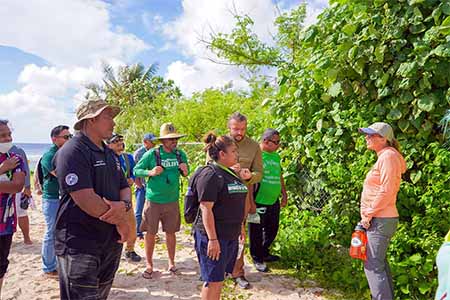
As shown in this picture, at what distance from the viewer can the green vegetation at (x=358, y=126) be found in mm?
3812

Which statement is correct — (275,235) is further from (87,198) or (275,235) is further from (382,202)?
(87,198)

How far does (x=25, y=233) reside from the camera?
5770 millimetres

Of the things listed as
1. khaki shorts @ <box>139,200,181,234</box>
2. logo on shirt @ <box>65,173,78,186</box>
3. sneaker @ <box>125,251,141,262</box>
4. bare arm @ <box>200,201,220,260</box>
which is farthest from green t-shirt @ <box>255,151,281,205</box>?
logo on shirt @ <box>65,173,78,186</box>

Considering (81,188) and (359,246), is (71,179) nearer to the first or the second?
(81,188)

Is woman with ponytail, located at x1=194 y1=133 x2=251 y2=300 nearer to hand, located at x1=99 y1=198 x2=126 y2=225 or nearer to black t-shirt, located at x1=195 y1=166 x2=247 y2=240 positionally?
black t-shirt, located at x1=195 y1=166 x2=247 y2=240

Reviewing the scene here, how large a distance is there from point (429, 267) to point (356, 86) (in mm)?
2181

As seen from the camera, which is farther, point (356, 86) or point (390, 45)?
point (356, 86)

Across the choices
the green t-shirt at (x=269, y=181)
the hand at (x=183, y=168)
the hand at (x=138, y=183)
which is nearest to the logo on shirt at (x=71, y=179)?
the hand at (x=183, y=168)

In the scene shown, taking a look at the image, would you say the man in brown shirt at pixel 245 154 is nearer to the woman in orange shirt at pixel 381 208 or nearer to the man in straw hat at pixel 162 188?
the man in straw hat at pixel 162 188

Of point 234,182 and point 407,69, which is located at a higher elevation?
point 407,69

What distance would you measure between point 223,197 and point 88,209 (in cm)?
108

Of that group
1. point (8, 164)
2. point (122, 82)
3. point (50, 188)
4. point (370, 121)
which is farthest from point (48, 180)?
point (122, 82)

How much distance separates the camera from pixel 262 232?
471 centimetres

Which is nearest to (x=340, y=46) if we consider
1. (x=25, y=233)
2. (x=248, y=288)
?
(x=248, y=288)
